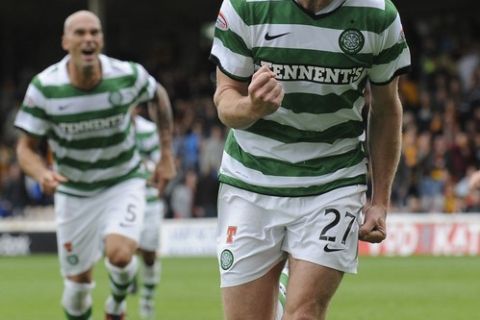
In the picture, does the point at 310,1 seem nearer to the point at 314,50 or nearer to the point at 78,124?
the point at 314,50

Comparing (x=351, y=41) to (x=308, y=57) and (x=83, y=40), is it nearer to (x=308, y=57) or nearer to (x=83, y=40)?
(x=308, y=57)

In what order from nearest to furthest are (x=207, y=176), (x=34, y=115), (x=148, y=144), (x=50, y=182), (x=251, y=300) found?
1. (x=251, y=300)
2. (x=50, y=182)
3. (x=34, y=115)
4. (x=148, y=144)
5. (x=207, y=176)

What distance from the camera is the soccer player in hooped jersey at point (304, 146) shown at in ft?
19.8

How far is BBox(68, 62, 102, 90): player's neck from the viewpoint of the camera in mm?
10219

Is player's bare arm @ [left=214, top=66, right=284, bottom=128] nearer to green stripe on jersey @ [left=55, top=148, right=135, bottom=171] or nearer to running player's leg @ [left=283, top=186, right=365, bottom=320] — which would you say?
running player's leg @ [left=283, top=186, right=365, bottom=320]

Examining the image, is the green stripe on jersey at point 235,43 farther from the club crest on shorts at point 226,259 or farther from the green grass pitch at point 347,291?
the green grass pitch at point 347,291

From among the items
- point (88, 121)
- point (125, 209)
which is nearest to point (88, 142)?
point (88, 121)

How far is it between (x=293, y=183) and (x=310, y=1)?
34.6 inches

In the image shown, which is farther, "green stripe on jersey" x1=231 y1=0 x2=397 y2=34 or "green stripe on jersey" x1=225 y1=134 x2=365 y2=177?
"green stripe on jersey" x1=225 y1=134 x2=365 y2=177

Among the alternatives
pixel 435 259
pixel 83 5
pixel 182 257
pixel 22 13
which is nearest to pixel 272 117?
pixel 435 259

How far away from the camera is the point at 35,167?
31.8ft

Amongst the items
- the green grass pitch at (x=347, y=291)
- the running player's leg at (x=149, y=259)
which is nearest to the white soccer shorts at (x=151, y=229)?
the running player's leg at (x=149, y=259)

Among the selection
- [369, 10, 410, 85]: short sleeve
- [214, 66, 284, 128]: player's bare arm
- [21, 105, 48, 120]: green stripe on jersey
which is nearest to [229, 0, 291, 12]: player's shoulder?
[214, 66, 284, 128]: player's bare arm

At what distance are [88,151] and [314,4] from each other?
4535mm
